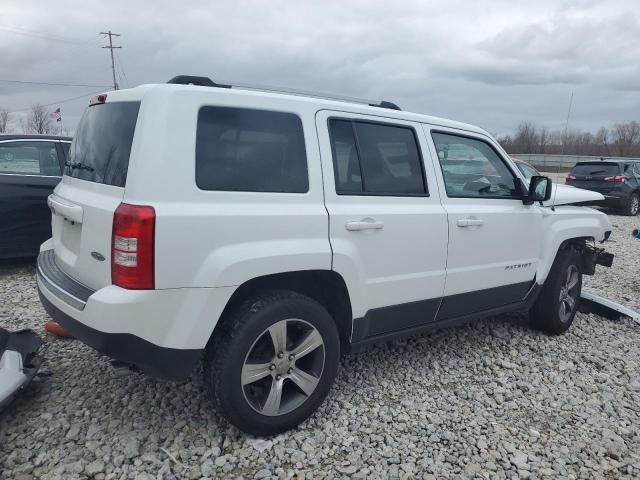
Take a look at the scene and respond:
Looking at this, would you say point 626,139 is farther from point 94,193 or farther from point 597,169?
point 94,193

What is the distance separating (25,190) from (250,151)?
422 centimetres

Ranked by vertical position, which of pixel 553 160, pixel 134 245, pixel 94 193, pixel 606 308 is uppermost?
pixel 553 160

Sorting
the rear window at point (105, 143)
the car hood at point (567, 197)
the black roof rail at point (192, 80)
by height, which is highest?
the black roof rail at point (192, 80)

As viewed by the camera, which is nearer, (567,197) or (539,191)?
(539,191)

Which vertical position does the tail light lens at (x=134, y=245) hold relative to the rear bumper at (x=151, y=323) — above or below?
above

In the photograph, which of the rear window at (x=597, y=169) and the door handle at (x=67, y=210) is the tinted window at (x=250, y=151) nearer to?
the door handle at (x=67, y=210)

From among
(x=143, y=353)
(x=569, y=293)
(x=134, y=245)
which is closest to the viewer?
(x=134, y=245)

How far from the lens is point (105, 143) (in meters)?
2.70

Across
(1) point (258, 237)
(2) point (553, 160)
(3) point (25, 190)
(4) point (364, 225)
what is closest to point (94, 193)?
(1) point (258, 237)

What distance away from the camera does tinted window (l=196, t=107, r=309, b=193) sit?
250cm

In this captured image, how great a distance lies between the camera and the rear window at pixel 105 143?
2.51 m

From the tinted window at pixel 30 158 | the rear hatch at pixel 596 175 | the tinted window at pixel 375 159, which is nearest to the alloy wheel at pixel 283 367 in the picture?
the tinted window at pixel 375 159

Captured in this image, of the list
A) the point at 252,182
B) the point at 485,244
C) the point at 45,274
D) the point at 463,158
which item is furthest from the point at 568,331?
the point at 45,274

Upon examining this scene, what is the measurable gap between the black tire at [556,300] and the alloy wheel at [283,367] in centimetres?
260
